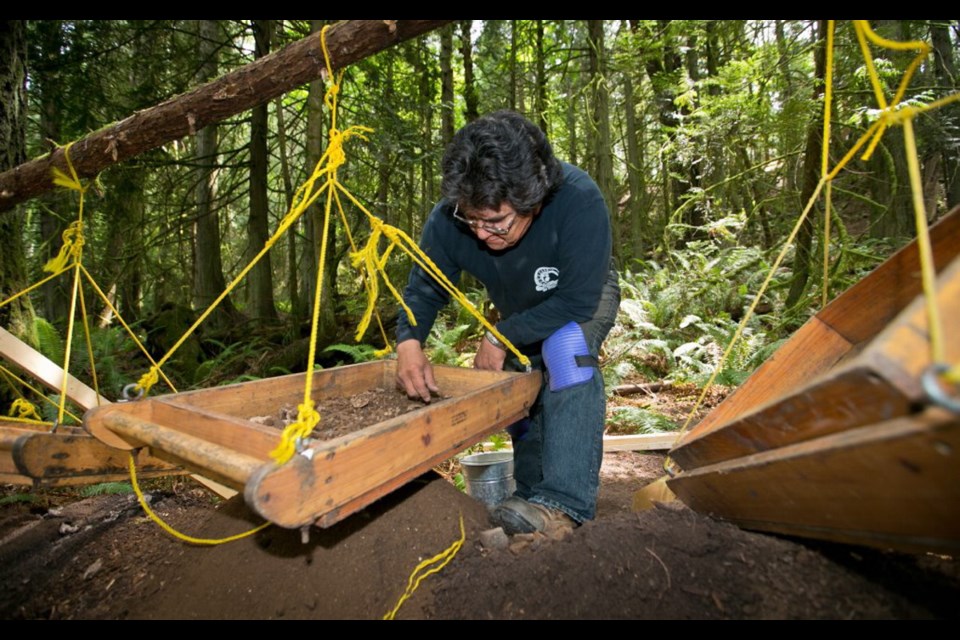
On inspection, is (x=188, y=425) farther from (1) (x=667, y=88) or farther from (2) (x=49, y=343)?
(1) (x=667, y=88)

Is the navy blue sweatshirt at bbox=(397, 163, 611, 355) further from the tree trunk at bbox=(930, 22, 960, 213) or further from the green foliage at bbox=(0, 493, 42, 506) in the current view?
the tree trunk at bbox=(930, 22, 960, 213)

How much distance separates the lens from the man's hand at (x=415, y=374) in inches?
105

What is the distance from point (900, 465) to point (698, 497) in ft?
3.14

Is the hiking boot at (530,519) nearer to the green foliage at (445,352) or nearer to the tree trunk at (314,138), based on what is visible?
the green foliage at (445,352)

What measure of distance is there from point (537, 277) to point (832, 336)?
4.64 feet

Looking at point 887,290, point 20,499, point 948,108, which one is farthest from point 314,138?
point 948,108

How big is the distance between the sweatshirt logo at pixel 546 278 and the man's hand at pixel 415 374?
0.76 meters

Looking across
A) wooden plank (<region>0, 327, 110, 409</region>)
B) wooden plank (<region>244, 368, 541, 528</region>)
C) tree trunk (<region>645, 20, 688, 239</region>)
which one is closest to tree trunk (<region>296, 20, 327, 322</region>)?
wooden plank (<region>0, 327, 110, 409</region>)

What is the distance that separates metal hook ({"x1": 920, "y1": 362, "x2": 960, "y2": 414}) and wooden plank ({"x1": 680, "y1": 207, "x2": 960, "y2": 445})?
88cm

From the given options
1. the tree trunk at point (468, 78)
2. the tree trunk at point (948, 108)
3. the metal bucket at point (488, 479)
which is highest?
the tree trunk at point (468, 78)

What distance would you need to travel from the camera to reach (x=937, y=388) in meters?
0.76

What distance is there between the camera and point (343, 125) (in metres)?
7.61

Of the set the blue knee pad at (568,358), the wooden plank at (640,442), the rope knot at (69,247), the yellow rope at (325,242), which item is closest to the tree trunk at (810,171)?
the wooden plank at (640,442)
